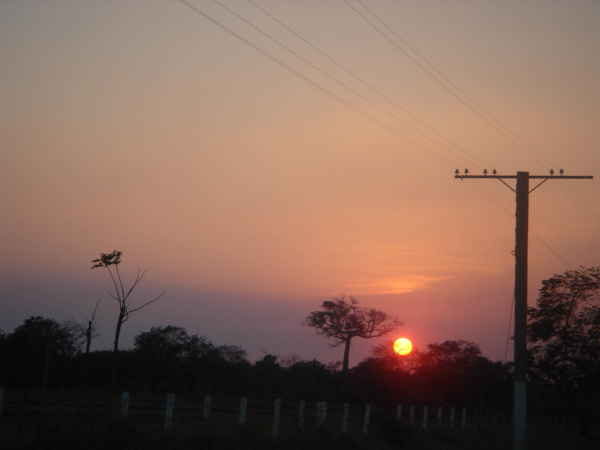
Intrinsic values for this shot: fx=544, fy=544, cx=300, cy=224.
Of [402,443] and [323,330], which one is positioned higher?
[323,330]

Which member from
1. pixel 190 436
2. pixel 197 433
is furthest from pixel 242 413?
pixel 190 436

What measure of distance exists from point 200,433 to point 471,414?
38680 mm

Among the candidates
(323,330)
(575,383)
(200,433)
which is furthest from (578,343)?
(200,433)

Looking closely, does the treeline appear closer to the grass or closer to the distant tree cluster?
the distant tree cluster

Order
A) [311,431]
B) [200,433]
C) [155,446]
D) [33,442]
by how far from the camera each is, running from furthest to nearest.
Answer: [311,431] → [200,433] → [155,446] → [33,442]

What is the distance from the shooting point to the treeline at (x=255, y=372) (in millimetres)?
32812

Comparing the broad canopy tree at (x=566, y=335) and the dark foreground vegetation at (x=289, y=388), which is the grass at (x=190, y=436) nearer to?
the dark foreground vegetation at (x=289, y=388)

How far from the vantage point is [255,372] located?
5650 cm

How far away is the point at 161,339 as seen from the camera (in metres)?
45.7

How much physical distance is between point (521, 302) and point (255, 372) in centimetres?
4231

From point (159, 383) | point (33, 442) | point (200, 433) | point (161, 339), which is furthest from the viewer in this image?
point (161, 339)

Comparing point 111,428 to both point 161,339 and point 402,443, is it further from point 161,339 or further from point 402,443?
point 161,339

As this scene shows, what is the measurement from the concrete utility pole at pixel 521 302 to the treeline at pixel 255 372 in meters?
20.4

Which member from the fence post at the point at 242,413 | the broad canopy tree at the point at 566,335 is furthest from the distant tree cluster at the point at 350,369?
the fence post at the point at 242,413
